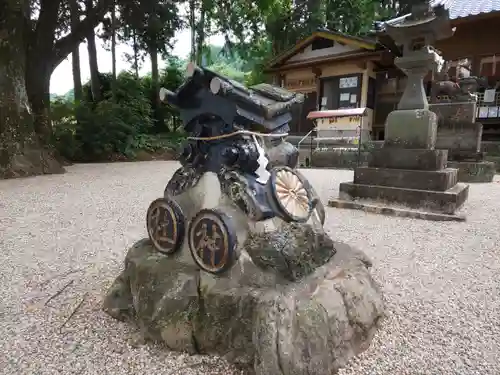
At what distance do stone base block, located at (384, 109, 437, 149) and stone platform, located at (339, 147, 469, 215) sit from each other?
123 mm

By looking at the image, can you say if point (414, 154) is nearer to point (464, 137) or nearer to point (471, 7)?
point (464, 137)

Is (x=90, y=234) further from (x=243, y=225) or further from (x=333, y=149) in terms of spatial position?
(x=333, y=149)

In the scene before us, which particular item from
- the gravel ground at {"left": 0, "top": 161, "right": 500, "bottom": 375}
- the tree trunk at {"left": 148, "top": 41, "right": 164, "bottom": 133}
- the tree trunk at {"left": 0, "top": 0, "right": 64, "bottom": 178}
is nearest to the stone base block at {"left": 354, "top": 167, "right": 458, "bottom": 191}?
the gravel ground at {"left": 0, "top": 161, "right": 500, "bottom": 375}

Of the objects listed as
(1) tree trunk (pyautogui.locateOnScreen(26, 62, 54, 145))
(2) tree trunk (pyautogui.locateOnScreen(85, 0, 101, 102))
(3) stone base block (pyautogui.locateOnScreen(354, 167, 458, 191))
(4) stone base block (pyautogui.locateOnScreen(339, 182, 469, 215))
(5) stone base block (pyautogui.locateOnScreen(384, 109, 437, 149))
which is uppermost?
(2) tree trunk (pyautogui.locateOnScreen(85, 0, 101, 102))

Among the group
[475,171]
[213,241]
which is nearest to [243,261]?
[213,241]

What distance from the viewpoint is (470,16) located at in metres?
7.79

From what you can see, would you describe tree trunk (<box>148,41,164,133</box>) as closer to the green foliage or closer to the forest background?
the forest background

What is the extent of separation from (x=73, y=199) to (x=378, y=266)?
12.9 ft

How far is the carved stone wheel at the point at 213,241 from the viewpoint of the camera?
1.44 m

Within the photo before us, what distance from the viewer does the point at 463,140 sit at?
6.70 meters

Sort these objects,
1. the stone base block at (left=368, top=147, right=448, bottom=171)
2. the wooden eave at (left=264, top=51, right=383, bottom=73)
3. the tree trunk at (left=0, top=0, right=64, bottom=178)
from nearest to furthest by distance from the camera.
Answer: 1. the stone base block at (left=368, top=147, right=448, bottom=171)
2. the tree trunk at (left=0, top=0, right=64, bottom=178)
3. the wooden eave at (left=264, top=51, right=383, bottom=73)

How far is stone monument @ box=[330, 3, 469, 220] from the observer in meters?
4.12

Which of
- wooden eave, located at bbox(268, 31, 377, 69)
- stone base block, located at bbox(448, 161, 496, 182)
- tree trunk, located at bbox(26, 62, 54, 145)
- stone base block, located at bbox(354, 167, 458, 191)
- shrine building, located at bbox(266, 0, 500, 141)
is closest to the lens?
stone base block, located at bbox(354, 167, 458, 191)

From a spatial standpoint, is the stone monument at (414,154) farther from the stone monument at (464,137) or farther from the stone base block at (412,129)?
the stone monument at (464,137)
